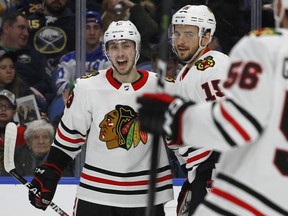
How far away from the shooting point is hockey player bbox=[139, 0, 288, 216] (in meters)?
2.71

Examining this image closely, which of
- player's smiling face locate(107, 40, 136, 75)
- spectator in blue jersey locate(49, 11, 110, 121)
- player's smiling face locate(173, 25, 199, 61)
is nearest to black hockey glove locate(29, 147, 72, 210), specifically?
player's smiling face locate(107, 40, 136, 75)

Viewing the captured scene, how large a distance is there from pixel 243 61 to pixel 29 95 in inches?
112

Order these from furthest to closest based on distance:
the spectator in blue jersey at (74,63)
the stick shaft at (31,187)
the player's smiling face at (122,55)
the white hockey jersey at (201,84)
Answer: the spectator in blue jersey at (74,63)
the stick shaft at (31,187)
the player's smiling face at (122,55)
the white hockey jersey at (201,84)

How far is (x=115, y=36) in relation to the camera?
4.22 meters

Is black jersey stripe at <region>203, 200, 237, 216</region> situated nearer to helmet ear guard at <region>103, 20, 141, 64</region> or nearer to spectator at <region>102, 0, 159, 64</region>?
helmet ear guard at <region>103, 20, 141, 64</region>

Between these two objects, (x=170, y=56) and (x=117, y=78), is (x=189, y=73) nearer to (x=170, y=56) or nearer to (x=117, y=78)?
(x=117, y=78)

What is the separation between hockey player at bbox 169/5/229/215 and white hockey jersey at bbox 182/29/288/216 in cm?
115

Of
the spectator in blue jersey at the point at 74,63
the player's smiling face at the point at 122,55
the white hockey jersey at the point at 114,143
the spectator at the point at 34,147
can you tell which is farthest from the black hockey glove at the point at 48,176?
the spectator in blue jersey at the point at 74,63

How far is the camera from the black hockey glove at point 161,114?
9.38 feet

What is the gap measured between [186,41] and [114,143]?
0.52 metres

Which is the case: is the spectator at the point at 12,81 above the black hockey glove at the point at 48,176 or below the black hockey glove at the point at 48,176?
above

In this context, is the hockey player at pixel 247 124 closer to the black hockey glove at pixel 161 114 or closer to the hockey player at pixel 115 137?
the black hockey glove at pixel 161 114

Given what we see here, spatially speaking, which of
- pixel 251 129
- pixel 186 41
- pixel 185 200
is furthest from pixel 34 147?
pixel 251 129

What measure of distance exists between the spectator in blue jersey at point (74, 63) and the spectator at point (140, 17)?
9 cm
